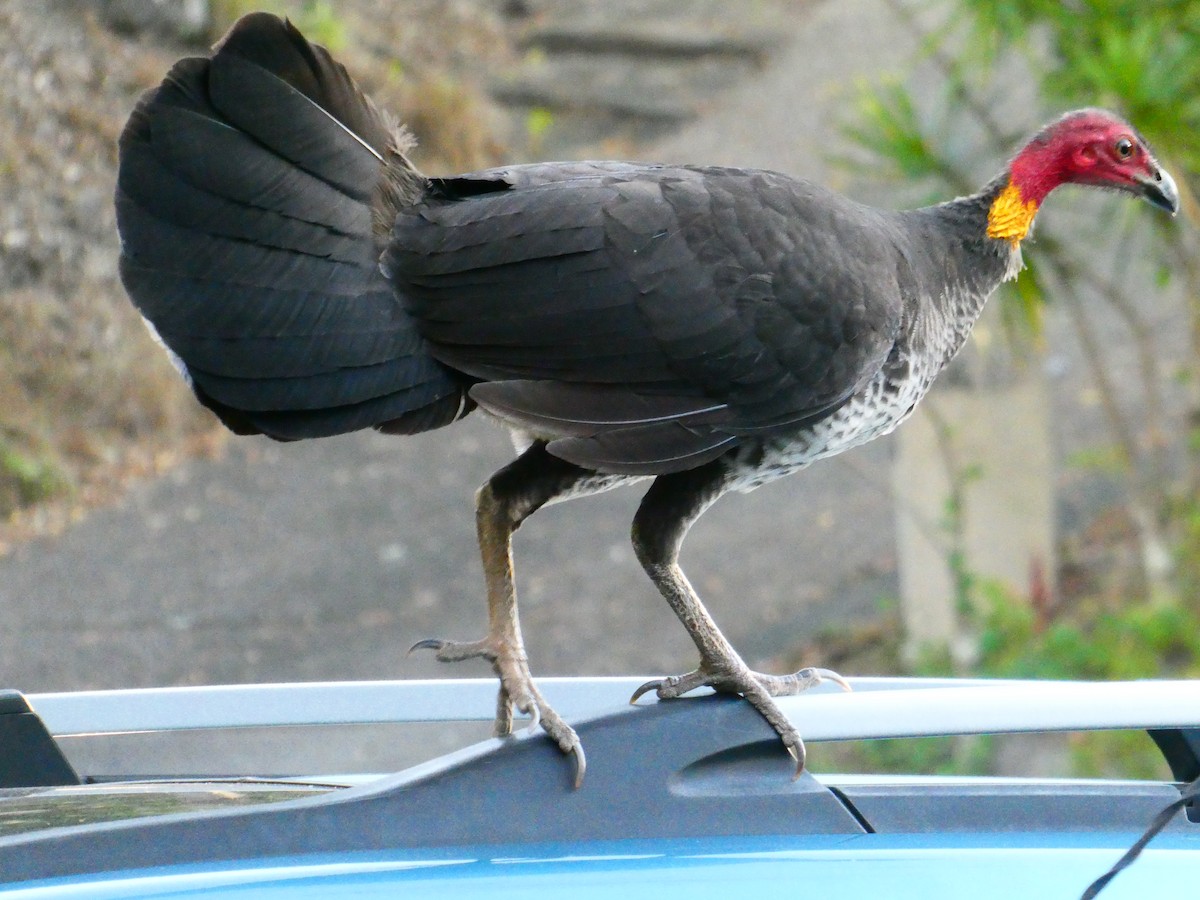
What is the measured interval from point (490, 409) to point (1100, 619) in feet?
17.7

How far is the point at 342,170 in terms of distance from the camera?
2.44m

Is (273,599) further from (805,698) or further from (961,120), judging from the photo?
(805,698)

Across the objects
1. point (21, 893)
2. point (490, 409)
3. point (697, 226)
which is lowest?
point (21, 893)

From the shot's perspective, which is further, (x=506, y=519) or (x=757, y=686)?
(x=506, y=519)

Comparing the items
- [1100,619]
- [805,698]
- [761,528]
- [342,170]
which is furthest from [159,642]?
[805,698]

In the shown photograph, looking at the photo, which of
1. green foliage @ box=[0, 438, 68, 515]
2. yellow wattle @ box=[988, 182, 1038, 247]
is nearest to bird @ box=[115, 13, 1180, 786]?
yellow wattle @ box=[988, 182, 1038, 247]

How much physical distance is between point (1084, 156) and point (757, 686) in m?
1.42

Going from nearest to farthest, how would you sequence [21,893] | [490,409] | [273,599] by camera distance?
1. [21,893]
2. [490,409]
3. [273,599]

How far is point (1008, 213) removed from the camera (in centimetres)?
301

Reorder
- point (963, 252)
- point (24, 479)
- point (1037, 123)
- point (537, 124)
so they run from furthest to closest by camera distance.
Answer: point (537, 124) → point (24, 479) → point (1037, 123) → point (963, 252)

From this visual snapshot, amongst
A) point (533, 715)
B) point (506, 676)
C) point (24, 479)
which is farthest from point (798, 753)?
point (24, 479)

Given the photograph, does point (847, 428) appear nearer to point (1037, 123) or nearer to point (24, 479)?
Result: point (1037, 123)

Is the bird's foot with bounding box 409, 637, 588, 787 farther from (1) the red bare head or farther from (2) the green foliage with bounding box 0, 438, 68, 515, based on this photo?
(2) the green foliage with bounding box 0, 438, 68, 515

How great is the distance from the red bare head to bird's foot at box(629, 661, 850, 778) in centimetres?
113
